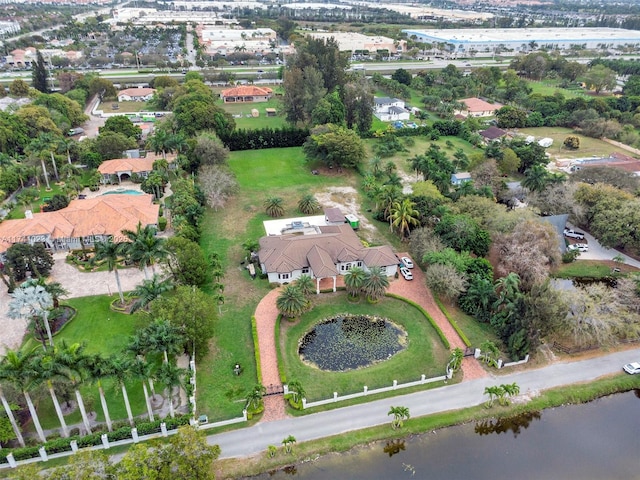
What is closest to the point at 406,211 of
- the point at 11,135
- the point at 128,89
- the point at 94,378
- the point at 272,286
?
the point at 272,286

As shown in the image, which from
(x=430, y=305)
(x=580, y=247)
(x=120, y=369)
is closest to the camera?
(x=120, y=369)

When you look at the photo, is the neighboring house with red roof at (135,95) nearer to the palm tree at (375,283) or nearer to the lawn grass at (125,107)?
the lawn grass at (125,107)

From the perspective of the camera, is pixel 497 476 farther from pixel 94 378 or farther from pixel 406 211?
pixel 406 211

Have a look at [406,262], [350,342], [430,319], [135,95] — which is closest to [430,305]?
[430,319]

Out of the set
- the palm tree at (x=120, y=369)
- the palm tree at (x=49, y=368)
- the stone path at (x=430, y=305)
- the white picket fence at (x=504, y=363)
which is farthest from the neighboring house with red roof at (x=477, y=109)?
the palm tree at (x=49, y=368)

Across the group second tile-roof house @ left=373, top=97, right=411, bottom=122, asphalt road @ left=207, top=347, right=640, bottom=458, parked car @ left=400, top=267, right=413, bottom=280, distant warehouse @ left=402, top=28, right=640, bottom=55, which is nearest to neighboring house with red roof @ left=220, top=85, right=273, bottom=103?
second tile-roof house @ left=373, top=97, right=411, bottom=122

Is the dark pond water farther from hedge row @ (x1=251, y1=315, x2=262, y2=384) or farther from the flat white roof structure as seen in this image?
the flat white roof structure

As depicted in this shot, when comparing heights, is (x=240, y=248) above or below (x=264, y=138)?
below

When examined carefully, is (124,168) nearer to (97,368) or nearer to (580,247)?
(97,368)
